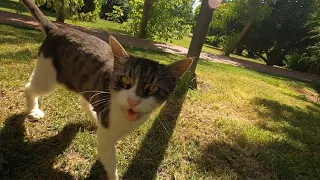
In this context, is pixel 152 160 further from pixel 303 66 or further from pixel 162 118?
pixel 303 66

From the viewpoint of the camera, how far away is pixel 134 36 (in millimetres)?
15008

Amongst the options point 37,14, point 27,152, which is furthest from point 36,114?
point 37,14

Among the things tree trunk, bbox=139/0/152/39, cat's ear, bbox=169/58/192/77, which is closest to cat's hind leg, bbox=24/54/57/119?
cat's ear, bbox=169/58/192/77

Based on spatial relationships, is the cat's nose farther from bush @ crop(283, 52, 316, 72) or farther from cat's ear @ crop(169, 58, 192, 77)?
bush @ crop(283, 52, 316, 72)

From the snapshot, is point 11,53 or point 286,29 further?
point 286,29

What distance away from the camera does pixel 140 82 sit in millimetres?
2172

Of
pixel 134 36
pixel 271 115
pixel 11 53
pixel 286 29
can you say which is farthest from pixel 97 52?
pixel 286 29

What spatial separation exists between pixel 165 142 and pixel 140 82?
141 centimetres

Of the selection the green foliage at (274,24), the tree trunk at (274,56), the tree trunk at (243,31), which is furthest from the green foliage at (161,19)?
the tree trunk at (274,56)

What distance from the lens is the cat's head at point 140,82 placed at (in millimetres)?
2111

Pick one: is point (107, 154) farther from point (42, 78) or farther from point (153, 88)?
point (42, 78)

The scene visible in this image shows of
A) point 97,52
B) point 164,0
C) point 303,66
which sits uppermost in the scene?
point 164,0

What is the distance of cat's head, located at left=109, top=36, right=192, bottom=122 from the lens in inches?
83.1

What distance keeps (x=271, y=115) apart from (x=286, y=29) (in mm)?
20425
